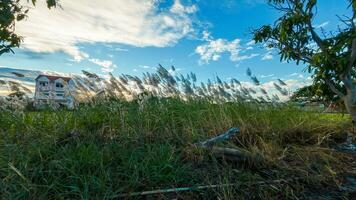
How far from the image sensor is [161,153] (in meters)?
2.40

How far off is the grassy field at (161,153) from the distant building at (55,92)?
0.56 m

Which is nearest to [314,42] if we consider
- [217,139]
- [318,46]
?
[318,46]

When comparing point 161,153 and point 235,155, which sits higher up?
point 161,153

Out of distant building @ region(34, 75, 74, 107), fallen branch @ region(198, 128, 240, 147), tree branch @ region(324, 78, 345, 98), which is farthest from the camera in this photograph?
tree branch @ region(324, 78, 345, 98)

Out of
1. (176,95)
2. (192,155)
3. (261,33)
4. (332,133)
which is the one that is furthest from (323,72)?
(192,155)

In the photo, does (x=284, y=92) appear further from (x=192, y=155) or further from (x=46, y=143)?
(x=46, y=143)

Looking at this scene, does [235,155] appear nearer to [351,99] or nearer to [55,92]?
[55,92]

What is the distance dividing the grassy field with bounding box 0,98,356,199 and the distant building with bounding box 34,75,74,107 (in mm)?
558

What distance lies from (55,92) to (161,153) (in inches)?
106

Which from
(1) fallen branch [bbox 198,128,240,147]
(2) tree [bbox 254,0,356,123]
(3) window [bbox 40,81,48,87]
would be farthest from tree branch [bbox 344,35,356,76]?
(3) window [bbox 40,81,48,87]

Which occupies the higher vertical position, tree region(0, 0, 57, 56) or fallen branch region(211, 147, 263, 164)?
tree region(0, 0, 57, 56)

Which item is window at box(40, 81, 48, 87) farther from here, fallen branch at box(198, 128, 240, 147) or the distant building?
fallen branch at box(198, 128, 240, 147)

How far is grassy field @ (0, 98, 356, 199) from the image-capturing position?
2027 millimetres

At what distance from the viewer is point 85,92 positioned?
4.41 metres
